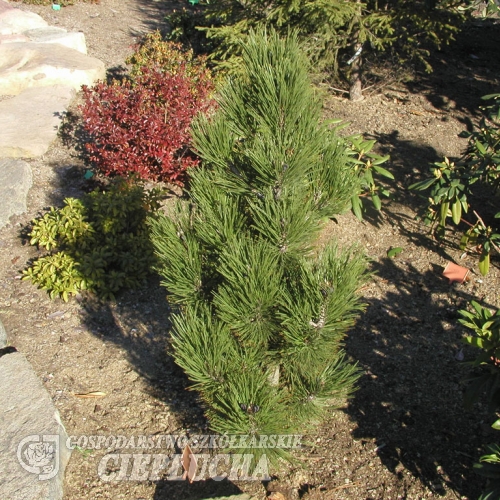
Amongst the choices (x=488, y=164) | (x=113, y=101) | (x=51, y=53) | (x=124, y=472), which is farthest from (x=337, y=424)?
(x=51, y=53)

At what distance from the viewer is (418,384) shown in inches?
143

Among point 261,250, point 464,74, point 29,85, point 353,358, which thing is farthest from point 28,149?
point 464,74

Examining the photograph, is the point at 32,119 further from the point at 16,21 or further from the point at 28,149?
the point at 16,21

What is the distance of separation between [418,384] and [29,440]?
90.7 inches

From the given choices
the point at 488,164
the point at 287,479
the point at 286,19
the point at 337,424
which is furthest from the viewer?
the point at 286,19

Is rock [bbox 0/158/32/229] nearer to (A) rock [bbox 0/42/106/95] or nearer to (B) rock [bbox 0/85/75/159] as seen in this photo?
(B) rock [bbox 0/85/75/159]

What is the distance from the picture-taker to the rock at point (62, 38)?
27.5 ft

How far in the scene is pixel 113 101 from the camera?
5531 mm

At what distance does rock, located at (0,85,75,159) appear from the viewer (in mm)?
6047

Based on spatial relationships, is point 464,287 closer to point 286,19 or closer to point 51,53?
point 286,19

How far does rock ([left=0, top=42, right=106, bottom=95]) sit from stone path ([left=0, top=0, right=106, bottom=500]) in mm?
12

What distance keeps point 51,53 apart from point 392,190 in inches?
202

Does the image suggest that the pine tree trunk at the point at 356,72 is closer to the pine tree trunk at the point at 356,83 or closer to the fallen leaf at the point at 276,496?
Answer: the pine tree trunk at the point at 356,83

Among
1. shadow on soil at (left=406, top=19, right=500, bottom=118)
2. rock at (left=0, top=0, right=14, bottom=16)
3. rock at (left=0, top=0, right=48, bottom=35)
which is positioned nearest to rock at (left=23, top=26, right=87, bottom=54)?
rock at (left=0, top=0, right=48, bottom=35)
